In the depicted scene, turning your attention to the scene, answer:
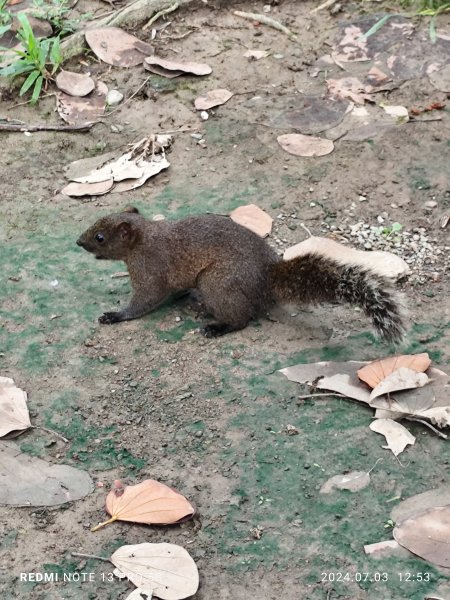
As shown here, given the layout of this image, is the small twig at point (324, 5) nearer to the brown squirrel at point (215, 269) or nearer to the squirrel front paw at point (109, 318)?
the brown squirrel at point (215, 269)

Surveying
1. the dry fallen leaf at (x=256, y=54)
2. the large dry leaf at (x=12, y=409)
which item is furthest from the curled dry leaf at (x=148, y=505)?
the dry fallen leaf at (x=256, y=54)

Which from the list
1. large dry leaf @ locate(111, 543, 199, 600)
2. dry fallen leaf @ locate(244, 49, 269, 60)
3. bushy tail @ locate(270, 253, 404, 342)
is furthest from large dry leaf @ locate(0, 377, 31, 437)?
dry fallen leaf @ locate(244, 49, 269, 60)

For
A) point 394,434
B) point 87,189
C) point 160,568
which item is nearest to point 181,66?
point 87,189

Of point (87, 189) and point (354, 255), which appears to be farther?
point (87, 189)

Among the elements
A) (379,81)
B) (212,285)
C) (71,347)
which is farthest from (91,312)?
(379,81)

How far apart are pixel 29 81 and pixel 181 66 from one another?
4.07 feet

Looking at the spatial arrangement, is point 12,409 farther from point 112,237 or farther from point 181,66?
point 181,66

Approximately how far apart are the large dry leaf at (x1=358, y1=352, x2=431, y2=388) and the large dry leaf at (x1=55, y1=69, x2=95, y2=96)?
12.8 ft

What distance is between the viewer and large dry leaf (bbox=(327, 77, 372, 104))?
6676mm

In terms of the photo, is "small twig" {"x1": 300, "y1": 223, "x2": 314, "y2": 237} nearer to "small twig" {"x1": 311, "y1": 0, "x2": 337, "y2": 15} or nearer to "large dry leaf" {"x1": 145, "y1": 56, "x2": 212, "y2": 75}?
"large dry leaf" {"x1": 145, "y1": 56, "x2": 212, "y2": 75}

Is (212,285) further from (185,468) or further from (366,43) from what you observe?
(366,43)

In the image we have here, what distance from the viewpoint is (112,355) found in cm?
473

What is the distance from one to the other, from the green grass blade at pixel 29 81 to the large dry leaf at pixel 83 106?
0.23m

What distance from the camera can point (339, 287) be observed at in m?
4.55
